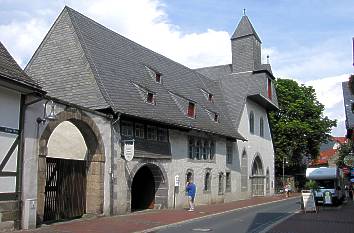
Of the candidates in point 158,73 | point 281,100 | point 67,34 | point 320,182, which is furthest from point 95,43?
point 281,100

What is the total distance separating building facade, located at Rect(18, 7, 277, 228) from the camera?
18.3 m

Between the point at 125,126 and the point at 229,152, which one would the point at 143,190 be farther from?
the point at 229,152

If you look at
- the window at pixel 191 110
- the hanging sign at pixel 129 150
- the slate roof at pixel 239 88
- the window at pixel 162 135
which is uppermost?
the slate roof at pixel 239 88

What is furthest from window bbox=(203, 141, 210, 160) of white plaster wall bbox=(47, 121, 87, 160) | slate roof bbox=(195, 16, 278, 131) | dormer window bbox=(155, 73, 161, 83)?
white plaster wall bbox=(47, 121, 87, 160)

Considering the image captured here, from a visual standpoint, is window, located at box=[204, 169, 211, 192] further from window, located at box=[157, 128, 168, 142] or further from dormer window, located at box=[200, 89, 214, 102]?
dormer window, located at box=[200, 89, 214, 102]

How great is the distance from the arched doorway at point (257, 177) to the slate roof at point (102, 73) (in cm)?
1198

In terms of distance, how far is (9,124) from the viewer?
14.6 metres

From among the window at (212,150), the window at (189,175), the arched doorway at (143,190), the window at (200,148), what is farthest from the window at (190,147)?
the arched doorway at (143,190)

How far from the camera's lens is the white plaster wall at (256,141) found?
4019cm

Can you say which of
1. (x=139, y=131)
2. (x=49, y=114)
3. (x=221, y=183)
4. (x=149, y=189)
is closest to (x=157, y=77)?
(x=139, y=131)

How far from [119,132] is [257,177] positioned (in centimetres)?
2401

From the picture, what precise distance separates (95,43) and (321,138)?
3505cm

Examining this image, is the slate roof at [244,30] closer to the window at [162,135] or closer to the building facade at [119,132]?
the building facade at [119,132]

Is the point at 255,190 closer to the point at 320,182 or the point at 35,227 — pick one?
the point at 320,182
